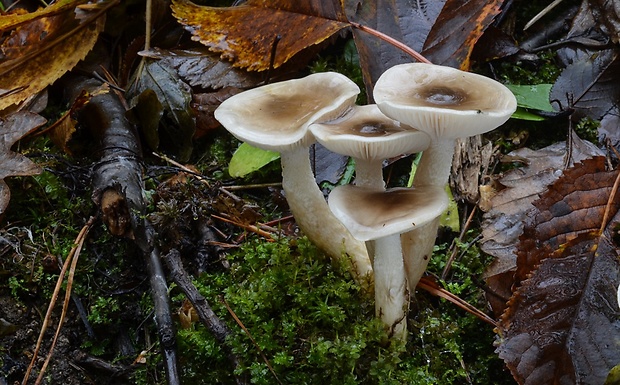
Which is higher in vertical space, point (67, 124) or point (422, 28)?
point (422, 28)

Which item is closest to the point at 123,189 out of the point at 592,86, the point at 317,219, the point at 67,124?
the point at 67,124

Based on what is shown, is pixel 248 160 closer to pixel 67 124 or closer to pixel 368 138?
pixel 67 124

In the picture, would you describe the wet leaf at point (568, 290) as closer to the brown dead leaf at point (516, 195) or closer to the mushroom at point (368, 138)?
the brown dead leaf at point (516, 195)

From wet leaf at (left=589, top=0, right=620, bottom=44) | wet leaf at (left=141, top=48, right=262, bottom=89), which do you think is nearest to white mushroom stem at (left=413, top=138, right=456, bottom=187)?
wet leaf at (left=141, top=48, right=262, bottom=89)

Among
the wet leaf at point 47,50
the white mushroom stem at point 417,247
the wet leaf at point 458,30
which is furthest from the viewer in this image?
the wet leaf at point 47,50

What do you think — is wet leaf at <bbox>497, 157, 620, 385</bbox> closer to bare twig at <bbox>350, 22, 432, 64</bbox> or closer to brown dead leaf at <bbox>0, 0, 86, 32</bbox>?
bare twig at <bbox>350, 22, 432, 64</bbox>

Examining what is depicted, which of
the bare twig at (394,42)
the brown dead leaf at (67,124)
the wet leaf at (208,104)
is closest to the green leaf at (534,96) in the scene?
the bare twig at (394,42)
